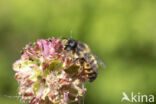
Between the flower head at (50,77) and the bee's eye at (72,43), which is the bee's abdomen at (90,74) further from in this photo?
the bee's eye at (72,43)

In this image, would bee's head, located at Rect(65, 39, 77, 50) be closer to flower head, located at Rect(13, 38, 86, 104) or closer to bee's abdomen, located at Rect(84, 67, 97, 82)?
flower head, located at Rect(13, 38, 86, 104)

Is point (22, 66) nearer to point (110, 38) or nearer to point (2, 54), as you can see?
point (110, 38)

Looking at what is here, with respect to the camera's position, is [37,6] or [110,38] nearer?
[110,38]

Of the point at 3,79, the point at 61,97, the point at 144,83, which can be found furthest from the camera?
the point at 3,79

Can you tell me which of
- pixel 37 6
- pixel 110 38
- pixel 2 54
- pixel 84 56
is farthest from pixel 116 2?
pixel 84 56

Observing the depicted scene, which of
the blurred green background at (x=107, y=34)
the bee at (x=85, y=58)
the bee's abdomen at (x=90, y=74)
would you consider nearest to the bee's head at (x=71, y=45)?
the bee at (x=85, y=58)

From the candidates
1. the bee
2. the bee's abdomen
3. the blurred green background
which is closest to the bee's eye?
the bee

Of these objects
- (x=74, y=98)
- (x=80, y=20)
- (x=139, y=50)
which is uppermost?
(x=80, y=20)
